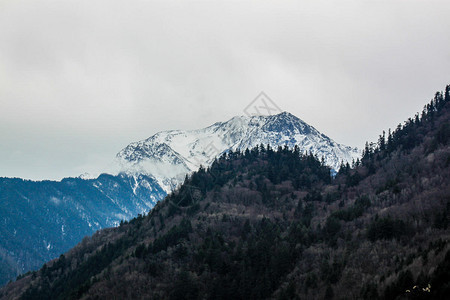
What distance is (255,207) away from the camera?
189 meters

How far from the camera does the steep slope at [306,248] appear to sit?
90.7 m

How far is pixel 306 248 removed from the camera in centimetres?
12281

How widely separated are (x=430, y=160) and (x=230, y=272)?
94433mm

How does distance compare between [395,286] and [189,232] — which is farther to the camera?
[189,232]

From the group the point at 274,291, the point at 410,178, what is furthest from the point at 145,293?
the point at 410,178

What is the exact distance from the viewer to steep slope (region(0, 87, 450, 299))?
298ft

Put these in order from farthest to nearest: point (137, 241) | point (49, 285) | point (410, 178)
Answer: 1. point (49, 285)
2. point (137, 241)
3. point (410, 178)

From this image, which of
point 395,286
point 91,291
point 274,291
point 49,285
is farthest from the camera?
point 49,285

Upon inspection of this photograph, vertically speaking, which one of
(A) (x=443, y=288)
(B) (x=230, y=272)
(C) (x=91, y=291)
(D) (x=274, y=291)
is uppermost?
(C) (x=91, y=291)

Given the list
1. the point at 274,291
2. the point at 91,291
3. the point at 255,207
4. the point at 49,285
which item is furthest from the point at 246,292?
the point at 49,285

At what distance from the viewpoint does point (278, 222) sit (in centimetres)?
15638

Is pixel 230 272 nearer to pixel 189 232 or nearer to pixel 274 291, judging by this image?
pixel 274 291

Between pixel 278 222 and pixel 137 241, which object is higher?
pixel 137 241

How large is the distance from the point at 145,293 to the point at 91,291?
72.1 ft
